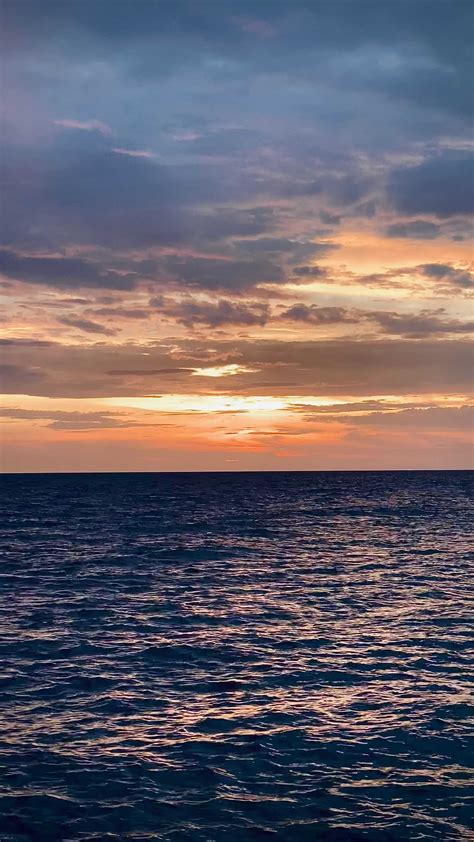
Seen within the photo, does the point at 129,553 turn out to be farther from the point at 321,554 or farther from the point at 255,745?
the point at 255,745

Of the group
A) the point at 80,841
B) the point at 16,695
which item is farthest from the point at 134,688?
the point at 80,841

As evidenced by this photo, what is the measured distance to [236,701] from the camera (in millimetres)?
25891

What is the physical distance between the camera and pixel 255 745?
72.5ft

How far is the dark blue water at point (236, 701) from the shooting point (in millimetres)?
18062

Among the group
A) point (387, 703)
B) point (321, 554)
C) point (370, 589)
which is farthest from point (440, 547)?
point (387, 703)

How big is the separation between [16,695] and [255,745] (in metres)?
9.31

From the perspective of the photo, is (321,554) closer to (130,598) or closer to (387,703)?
(130,598)

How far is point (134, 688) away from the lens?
1069 inches

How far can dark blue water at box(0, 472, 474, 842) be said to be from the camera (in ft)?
59.3

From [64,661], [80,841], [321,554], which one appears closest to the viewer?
[80,841]

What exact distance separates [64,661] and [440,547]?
4750cm

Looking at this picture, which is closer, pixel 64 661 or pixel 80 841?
pixel 80 841

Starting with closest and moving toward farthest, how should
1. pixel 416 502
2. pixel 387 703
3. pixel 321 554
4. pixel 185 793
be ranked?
pixel 185 793 → pixel 387 703 → pixel 321 554 → pixel 416 502

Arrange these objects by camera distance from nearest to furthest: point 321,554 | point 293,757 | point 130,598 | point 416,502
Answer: point 293,757 → point 130,598 → point 321,554 → point 416,502
